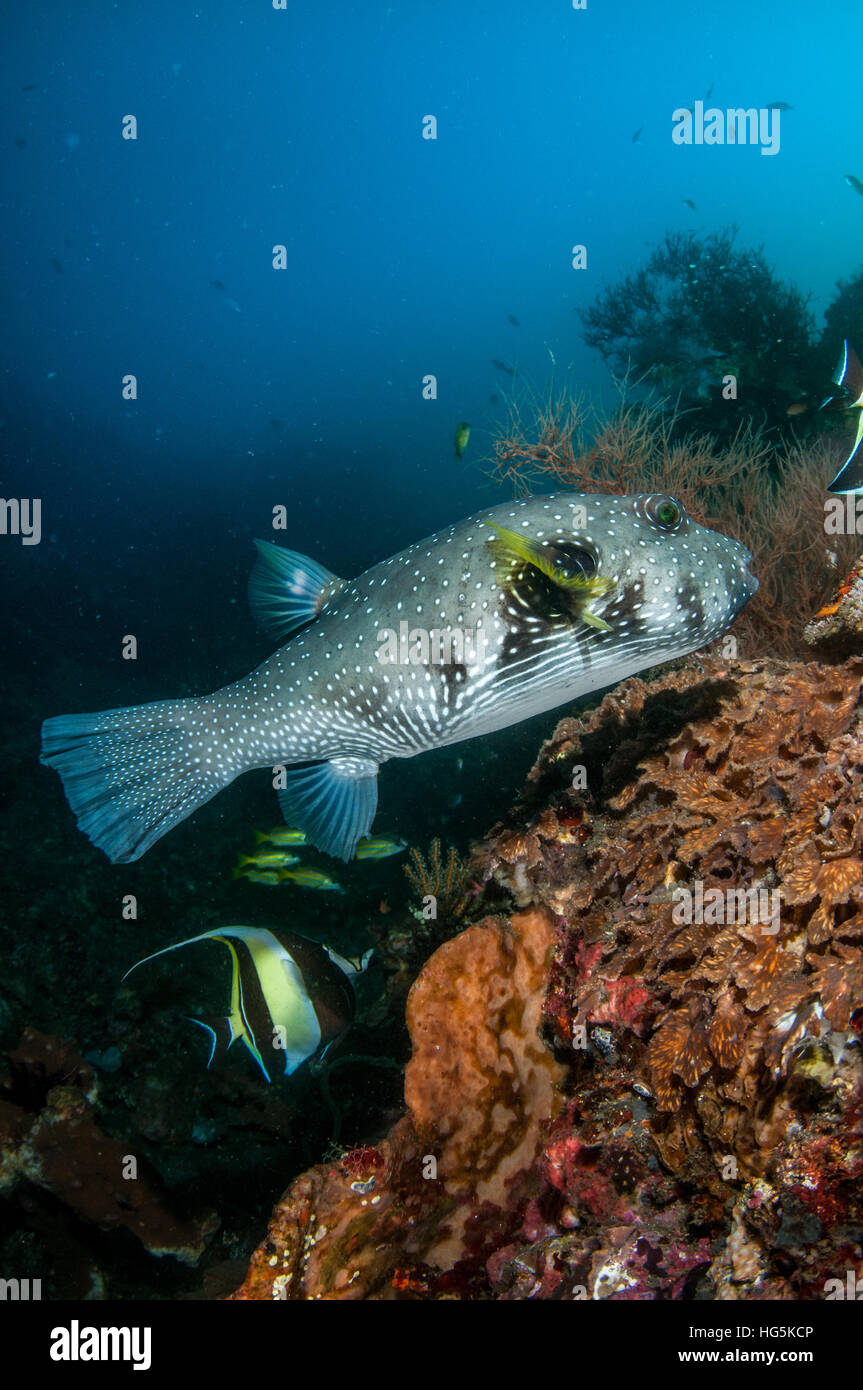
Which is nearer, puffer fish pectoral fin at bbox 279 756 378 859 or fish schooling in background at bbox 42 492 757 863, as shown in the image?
fish schooling in background at bbox 42 492 757 863

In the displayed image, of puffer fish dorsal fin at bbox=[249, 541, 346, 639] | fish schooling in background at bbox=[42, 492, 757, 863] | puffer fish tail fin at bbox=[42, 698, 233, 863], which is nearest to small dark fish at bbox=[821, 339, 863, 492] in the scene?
fish schooling in background at bbox=[42, 492, 757, 863]

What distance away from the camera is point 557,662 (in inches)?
138

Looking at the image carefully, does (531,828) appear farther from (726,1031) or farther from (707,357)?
(707,357)

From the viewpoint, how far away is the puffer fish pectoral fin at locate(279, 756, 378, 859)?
14.7 feet

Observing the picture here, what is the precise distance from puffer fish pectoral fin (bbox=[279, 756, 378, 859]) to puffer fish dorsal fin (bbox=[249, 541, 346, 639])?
1112 millimetres

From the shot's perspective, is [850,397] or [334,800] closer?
[850,397]

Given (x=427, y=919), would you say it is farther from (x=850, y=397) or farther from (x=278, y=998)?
(x=850, y=397)

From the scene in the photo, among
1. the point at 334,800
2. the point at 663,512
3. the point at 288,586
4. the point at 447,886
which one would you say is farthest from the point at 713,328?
the point at 334,800

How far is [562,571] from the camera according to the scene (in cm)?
316

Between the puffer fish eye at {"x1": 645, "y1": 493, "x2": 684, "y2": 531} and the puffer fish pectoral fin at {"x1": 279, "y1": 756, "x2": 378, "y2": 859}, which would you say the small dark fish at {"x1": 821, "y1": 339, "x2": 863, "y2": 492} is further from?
the puffer fish pectoral fin at {"x1": 279, "y1": 756, "x2": 378, "y2": 859}

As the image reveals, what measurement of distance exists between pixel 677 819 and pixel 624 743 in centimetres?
88

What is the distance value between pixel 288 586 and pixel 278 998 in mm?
2688
